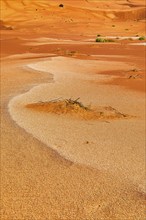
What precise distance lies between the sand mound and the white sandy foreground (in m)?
0.22

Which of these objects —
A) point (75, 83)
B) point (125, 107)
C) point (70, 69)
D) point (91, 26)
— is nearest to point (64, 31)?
point (91, 26)

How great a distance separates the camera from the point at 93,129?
733 cm

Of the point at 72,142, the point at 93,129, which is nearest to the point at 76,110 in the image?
the point at 93,129

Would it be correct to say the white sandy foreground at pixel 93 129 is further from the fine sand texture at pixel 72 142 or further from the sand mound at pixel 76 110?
the sand mound at pixel 76 110

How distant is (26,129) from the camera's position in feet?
22.7

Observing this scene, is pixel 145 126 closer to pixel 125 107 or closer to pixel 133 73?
pixel 125 107

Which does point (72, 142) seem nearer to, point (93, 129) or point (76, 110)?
point (93, 129)

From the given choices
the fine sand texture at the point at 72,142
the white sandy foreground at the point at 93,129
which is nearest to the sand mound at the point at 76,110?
the fine sand texture at the point at 72,142

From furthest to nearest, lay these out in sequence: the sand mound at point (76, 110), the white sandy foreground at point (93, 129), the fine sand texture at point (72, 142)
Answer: the sand mound at point (76, 110) → the white sandy foreground at point (93, 129) → the fine sand texture at point (72, 142)

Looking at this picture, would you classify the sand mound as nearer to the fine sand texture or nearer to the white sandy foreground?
the fine sand texture

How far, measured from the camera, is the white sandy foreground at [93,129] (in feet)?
19.0

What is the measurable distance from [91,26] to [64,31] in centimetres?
426

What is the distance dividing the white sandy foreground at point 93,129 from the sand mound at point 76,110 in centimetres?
22

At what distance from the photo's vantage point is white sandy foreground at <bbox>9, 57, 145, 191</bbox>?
19.0 feet
